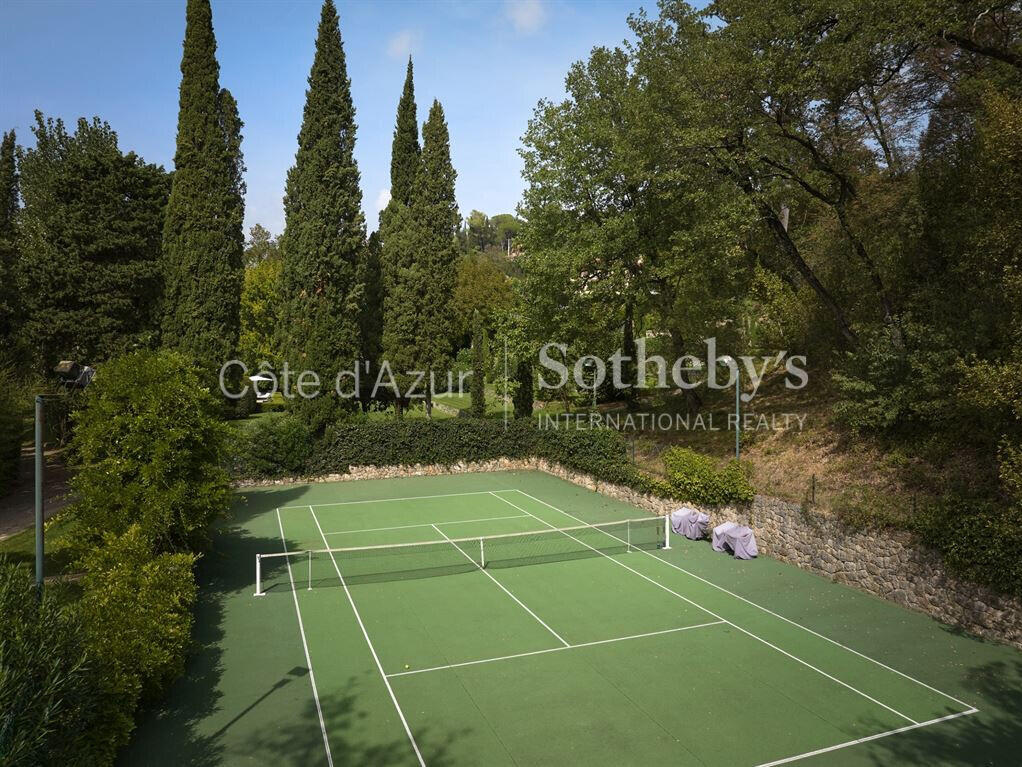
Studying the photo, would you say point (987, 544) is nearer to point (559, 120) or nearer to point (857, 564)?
Result: point (857, 564)

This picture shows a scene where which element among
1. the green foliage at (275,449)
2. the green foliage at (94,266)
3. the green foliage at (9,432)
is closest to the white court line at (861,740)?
the green foliage at (275,449)

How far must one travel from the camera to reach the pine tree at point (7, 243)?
2933cm

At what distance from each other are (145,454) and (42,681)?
23.9 ft

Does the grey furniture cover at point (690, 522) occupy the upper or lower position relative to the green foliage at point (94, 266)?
lower

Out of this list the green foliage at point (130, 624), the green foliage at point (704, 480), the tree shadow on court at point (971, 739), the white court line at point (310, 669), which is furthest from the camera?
the green foliage at point (704, 480)

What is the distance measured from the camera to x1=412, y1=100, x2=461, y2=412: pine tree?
104 ft

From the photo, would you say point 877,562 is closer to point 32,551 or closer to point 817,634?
point 817,634

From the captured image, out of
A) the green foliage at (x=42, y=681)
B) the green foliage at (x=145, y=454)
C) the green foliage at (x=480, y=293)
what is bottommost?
the green foliage at (x=42, y=681)

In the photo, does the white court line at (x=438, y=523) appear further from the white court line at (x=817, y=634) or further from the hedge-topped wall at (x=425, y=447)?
the white court line at (x=817, y=634)

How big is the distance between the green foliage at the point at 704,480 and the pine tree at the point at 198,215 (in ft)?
63.2

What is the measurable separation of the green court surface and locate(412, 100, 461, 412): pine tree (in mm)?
14863

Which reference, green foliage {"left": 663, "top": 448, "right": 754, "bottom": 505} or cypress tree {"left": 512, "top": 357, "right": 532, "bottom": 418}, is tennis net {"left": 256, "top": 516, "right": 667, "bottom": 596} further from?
cypress tree {"left": 512, "top": 357, "right": 532, "bottom": 418}

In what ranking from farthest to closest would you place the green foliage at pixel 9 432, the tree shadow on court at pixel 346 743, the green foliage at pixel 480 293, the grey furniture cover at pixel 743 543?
1. the green foliage at pixel 480 293
2. the green foliage at pixel 9 432
3. the grey furniture cover at pixel 743 543
4. the tree shadow on court at pixel 346 743

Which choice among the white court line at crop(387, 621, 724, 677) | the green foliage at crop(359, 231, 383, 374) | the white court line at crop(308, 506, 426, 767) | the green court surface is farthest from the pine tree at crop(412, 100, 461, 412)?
the white court line at crop(387, 621, 724, 677)
